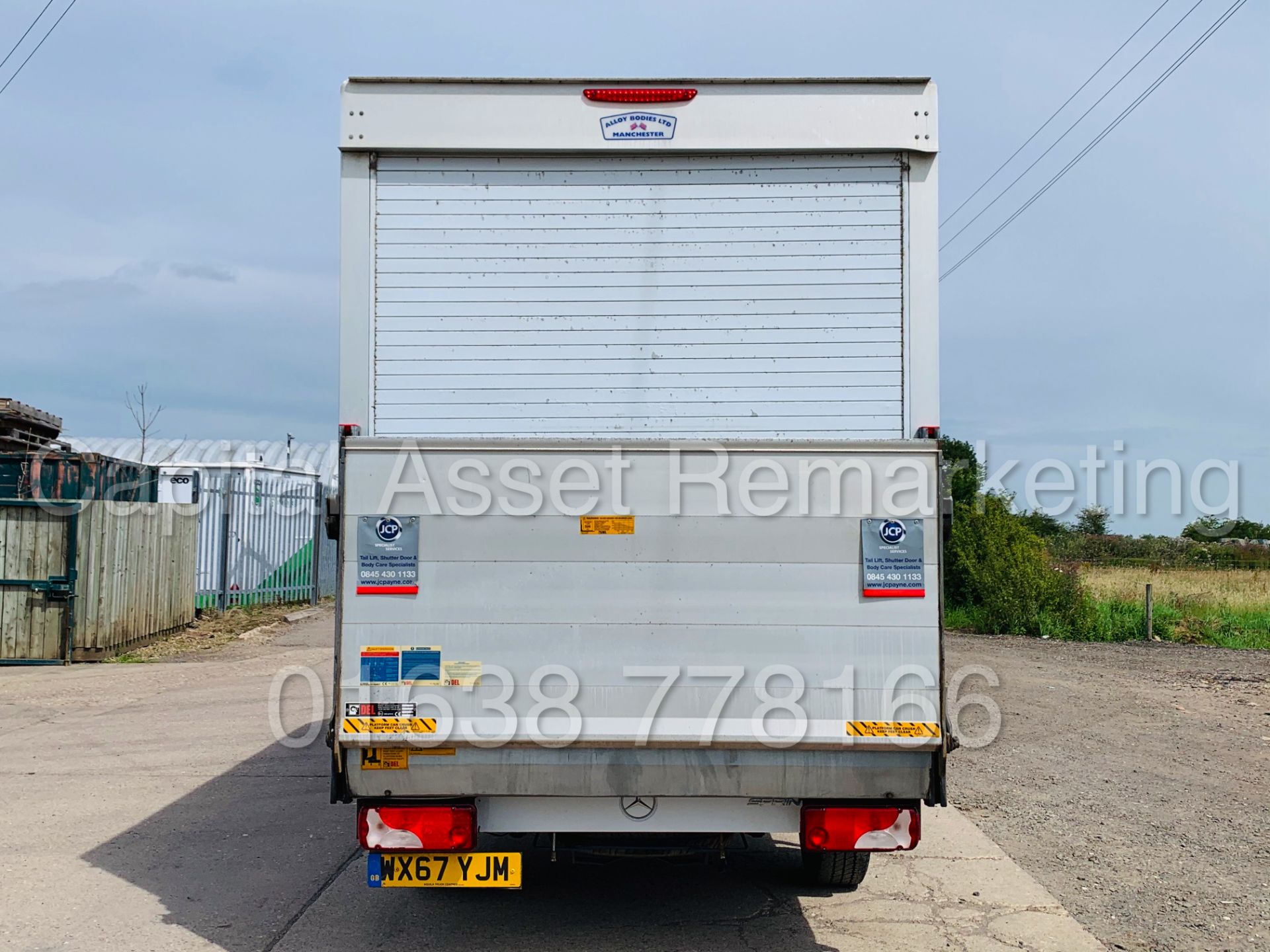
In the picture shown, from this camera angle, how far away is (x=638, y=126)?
4.83 meters

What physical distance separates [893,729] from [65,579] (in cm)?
1268

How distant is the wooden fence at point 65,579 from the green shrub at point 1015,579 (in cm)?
1403

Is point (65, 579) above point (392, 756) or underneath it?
above

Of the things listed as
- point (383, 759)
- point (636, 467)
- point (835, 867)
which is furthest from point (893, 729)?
point (383, 759)

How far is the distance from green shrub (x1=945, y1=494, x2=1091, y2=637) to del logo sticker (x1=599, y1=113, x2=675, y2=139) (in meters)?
17.3

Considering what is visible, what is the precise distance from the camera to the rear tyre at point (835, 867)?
5.83 m

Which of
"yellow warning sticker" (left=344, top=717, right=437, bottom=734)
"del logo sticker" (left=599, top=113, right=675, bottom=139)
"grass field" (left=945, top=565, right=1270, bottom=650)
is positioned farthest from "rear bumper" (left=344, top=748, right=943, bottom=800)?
"grass field" (left=945, top=565, right=1270, bottom=650)

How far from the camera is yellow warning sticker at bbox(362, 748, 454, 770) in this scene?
4.57 m

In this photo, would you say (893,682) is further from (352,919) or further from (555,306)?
(352,919)

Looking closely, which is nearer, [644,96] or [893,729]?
[893,729]

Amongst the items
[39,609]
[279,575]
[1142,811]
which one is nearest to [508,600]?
[1142,811]

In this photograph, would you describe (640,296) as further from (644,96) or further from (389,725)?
(389,725)

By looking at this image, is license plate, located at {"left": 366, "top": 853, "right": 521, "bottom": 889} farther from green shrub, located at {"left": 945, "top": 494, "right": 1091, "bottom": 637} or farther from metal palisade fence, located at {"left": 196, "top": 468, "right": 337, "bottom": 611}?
green shrub, located at {"left": 945, "top": 494, "right": 1091, "bottom": 637}

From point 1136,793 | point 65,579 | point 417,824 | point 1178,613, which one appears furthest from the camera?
point 1178,613
